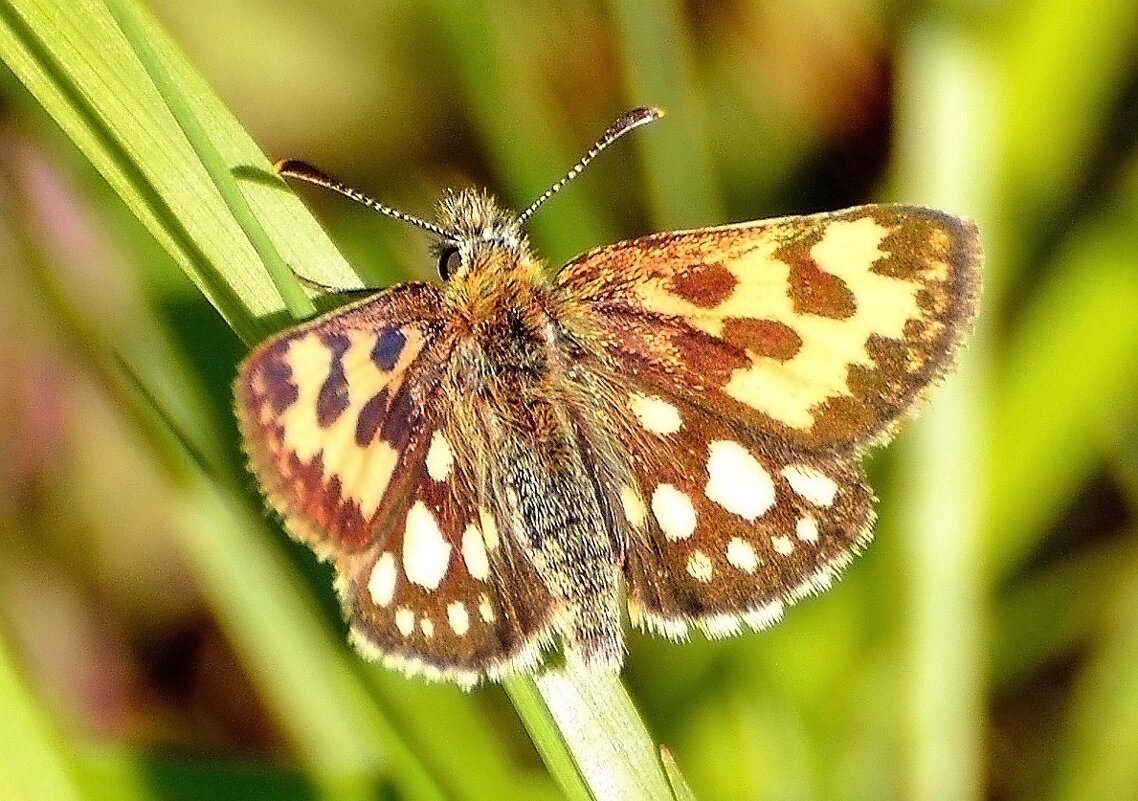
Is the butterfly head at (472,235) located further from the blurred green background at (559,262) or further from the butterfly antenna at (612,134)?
the blurred green background at (559,262)

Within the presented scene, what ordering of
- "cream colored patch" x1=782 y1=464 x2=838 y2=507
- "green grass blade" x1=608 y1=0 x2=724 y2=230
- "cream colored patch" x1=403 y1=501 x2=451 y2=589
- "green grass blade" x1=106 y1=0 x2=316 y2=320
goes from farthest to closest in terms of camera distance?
"green grass blade" x1=608 y1=0 x2=724 y2=230 → "cream colored patch" x1=782 y1=464 x2=838 y2=507 → "cream colored patch" x1=403 y1=501 x2=451 y2=589 → "green grass blade" x1=106 y1=0 x2=316 y2=320

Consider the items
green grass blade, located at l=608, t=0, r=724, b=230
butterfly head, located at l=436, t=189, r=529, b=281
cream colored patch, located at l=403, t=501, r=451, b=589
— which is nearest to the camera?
cream colored patch, located at l=403, t=501, r=451, b=589

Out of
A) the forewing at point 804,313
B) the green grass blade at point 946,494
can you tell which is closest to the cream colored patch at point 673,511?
the forewing at point 804,313

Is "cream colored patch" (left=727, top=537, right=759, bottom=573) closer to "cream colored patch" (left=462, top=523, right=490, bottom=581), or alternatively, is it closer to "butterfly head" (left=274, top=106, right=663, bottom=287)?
"cream colored patch" (left=462, top=523, right=490, bottom=581)

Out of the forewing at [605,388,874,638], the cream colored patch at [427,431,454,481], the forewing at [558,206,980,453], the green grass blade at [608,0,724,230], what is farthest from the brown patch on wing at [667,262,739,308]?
the green grass blade at [608,0,724,230]

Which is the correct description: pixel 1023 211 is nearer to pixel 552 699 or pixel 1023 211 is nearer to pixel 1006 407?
pixel 1006 407

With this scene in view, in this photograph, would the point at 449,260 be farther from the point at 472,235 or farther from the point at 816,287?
the point at 816,287

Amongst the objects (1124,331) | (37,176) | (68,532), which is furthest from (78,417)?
(1124,331)
